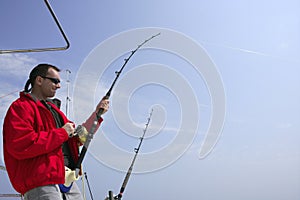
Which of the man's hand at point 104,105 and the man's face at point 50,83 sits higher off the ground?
the man's hand at point 104,105

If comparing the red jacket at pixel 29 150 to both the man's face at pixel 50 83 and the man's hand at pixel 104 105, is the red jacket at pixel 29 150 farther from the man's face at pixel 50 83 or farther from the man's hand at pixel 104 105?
the man's hand at pixel 104 105

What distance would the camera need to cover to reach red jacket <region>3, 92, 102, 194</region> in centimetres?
196

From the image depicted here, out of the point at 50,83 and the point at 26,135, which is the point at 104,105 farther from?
the point at 26,135

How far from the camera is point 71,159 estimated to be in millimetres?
2412

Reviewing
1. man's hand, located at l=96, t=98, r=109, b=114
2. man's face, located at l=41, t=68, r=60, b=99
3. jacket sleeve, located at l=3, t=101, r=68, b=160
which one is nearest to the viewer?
jacket sleeve, located at l=3, t=101, r=68, b=160

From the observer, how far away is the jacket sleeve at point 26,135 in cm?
196

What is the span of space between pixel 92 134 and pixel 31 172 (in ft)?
2.01

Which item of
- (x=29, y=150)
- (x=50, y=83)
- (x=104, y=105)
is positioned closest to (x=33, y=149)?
(x=29, y=150)

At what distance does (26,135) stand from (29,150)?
98 millimetres

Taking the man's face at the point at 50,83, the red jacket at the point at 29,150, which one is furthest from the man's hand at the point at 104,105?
the red jacket at the point at 29,150

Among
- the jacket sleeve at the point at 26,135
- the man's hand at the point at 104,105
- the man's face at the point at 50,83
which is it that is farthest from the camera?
the man's hand at the point at 104,105

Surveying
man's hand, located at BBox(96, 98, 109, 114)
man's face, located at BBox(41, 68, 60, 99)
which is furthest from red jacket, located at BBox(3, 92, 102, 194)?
man's hand, located at BBox(96, 98, 109, 114)

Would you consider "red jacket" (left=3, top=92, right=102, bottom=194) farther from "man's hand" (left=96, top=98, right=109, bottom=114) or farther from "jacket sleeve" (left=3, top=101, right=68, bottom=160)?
"man's hand" (left=96, top=98, right=109, bottom=114)

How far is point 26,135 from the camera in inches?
77.9
